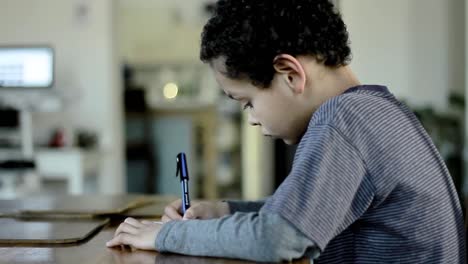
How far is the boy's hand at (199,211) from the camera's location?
818 mm

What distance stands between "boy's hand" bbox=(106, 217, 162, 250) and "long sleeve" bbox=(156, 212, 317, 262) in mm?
15

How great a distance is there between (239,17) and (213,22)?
42 mm

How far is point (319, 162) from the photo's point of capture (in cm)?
63

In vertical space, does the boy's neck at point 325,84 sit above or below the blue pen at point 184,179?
above

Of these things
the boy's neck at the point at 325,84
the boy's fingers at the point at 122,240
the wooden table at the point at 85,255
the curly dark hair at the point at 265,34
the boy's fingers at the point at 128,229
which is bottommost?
the wooden table at the point at 85,255

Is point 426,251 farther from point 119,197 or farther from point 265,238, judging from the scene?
point 119,197

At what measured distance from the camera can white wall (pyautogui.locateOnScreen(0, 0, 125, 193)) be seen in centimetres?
398

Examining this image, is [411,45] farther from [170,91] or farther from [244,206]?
[170,91]

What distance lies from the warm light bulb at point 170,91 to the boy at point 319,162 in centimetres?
569

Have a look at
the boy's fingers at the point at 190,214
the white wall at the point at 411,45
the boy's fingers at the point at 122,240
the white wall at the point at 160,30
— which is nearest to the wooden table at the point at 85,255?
the boy's fingers at the point at 122,240

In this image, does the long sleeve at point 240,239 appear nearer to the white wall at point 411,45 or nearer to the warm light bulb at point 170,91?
the white wall at point 411,45

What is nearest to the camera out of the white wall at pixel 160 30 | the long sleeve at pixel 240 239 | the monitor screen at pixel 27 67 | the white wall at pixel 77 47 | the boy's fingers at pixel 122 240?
the long sleeve at pixel 240 239

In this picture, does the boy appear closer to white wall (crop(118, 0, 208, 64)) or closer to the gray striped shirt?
the gray striped shirt

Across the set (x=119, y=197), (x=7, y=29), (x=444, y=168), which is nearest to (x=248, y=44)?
(x=444, y=168)
